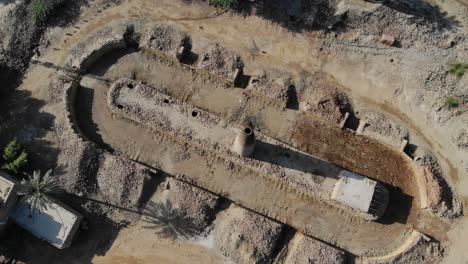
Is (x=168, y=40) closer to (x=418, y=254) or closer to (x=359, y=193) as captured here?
(x=359, y=193)

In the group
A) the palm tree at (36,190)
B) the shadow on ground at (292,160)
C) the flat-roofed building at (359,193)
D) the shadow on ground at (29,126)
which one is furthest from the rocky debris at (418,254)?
the shadow on ground at (29,126)

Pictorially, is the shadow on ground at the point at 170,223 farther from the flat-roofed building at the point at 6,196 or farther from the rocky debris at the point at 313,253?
the flat-roofed building at the point at 6,196

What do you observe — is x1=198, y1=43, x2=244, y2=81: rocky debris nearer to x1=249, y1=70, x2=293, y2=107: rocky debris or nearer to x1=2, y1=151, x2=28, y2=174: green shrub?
x1=249, y1=70, x2=293, y2=107: rocky debris

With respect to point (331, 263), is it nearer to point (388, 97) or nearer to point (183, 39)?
point (388, 97)

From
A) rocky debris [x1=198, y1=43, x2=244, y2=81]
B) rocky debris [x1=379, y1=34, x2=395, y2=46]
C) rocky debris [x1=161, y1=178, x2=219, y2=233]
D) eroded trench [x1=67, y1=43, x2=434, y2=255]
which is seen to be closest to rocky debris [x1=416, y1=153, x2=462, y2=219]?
eroded trench [x1=67, y1=43, x2=434, y2=255]

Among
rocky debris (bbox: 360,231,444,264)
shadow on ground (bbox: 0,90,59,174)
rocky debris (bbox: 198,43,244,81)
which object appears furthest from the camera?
rocky debris (bbox: 198,43,244,81)

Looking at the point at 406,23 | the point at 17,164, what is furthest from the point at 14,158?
the point at 406,23
